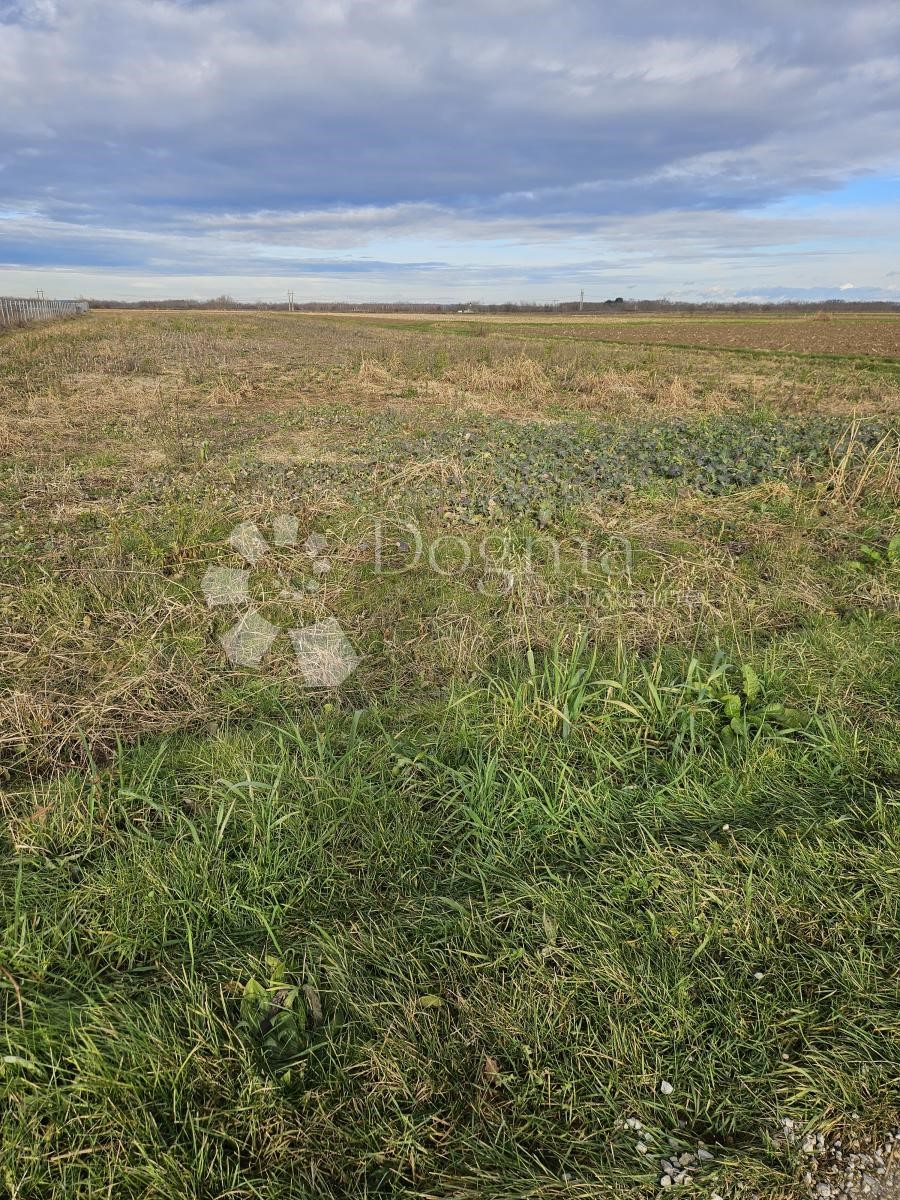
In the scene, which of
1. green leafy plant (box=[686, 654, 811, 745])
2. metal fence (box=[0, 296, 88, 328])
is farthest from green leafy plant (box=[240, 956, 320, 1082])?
metal fence (box=[0, 296, 88, 328])

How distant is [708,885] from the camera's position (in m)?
2.26

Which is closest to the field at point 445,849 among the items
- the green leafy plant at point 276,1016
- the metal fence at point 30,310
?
the green leafy plant at point 276,1016

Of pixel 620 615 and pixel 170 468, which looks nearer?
pixel 620 615

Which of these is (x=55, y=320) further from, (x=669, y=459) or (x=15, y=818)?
(x=15, y=818)

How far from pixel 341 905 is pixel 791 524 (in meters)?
5.07

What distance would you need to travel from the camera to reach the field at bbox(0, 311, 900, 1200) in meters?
1.63

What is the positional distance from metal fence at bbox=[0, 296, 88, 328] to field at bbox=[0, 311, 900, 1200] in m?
29.8

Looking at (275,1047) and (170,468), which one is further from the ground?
(170,468)

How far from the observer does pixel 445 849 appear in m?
2.52

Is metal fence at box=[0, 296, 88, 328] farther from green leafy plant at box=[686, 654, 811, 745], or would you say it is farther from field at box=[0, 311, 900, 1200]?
green leafy plant at box=[686, 654, 811, 745]

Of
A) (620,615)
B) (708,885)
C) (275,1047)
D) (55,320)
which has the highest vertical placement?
(55,320)

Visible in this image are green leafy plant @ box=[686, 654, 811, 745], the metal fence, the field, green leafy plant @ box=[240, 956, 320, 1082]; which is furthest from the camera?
the metal fence

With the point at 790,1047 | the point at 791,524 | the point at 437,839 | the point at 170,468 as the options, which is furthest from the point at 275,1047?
the point at 170,468

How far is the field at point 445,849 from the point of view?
163 centimetres
